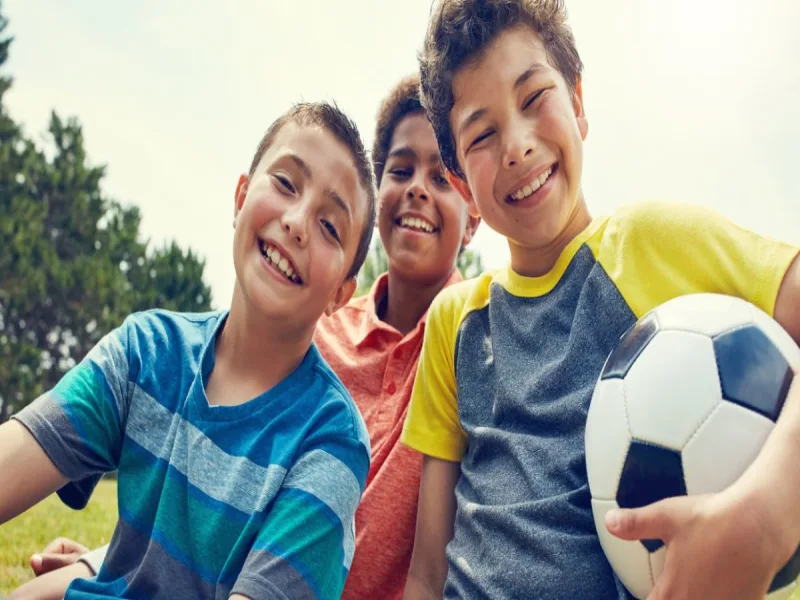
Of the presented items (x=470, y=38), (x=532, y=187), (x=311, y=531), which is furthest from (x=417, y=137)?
(x=311, y=531)

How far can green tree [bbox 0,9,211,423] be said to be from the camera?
1487 centimetres

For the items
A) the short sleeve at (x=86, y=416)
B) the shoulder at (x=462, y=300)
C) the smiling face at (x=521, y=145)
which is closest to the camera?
the short sleeve at (x=86, y=416)

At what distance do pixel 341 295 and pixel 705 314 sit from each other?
1295 millimetres

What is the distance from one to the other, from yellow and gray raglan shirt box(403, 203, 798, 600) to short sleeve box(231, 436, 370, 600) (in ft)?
0.98

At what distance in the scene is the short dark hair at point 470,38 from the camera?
2055 millimetres

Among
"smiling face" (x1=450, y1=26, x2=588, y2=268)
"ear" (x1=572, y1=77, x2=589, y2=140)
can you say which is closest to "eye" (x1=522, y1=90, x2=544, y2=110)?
"smiling face" (x1=450, y1=26, x2=588, y2=268)

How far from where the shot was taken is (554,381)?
5.69 feet

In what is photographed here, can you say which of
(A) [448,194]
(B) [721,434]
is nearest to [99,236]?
(A) [448,194]

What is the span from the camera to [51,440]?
5.74ft

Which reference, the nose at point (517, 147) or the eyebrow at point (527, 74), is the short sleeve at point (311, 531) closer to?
the nose at point (517, 147)

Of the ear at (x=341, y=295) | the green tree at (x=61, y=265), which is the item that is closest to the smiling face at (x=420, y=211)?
the ear at (x=341, y=295)

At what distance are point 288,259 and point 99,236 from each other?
16735 mm

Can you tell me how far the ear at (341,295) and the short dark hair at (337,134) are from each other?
4 cm

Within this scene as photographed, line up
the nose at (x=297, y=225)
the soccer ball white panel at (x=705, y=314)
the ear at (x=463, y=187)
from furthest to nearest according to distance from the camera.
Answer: the ear at (x=463, y=187), the nose at (x=297, y=225), the soccer ball white panel at (x=705, y=314)
